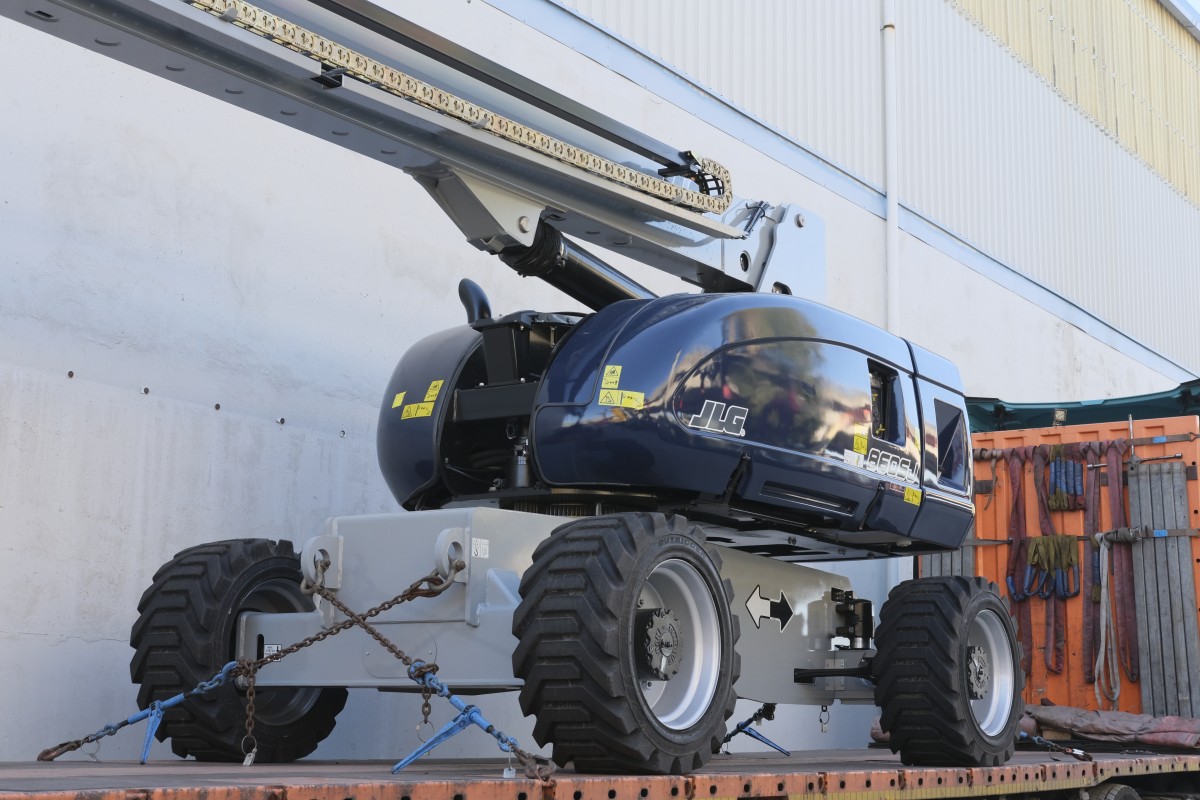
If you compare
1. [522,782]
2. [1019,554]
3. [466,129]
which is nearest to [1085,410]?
[1019,554]

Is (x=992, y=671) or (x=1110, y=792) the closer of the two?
(x=992, y=671)

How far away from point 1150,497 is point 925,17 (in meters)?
7.39

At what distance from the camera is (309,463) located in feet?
27.1

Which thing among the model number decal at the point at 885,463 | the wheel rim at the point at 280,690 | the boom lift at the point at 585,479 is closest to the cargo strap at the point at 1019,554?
the boom lift at the point at 585,479

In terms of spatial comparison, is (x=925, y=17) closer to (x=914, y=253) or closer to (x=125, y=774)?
(x=914, y=253)

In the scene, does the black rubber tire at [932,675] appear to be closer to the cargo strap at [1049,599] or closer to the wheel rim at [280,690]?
the wheel rim at [280,690]

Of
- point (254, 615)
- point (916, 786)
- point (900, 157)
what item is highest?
point (900, 157)

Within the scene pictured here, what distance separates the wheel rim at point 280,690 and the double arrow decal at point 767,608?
6.21ft

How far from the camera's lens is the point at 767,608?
645 cm

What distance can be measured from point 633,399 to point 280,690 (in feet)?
6.60

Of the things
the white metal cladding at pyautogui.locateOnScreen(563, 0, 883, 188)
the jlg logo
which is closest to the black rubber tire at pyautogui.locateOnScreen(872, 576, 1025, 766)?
the jlg logo

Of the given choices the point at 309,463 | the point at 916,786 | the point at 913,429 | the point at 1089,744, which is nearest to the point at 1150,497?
the point at 1089,744

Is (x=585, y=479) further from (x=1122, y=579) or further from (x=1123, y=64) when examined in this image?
(x=1123, y=64)

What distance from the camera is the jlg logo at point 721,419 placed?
5.54m
